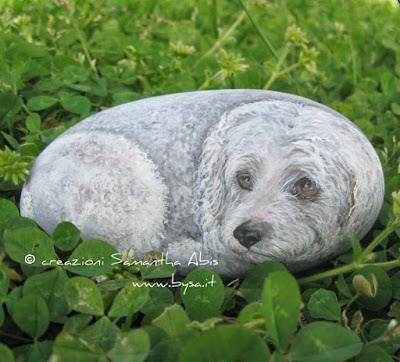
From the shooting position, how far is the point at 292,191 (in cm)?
188

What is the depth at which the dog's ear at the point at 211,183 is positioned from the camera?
195 cm

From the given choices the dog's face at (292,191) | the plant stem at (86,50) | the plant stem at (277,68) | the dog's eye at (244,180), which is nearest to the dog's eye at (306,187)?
the dog's face at (292,191)

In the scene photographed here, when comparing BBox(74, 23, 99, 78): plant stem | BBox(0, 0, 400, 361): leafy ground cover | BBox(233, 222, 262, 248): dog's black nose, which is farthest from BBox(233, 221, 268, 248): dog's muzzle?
BBox(74, 23, 99, 78): plant stem

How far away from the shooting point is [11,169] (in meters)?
2.13

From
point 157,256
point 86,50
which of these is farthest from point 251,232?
point 86,50

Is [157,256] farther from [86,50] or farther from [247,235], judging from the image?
[86,50]

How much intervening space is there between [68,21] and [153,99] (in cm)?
135

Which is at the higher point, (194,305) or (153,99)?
(153,99)

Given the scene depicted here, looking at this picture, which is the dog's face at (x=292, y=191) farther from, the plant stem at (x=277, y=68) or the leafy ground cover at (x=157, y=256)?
the plant stem at (x=277, y=68)

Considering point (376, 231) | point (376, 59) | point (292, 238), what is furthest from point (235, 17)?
point (292, 238)

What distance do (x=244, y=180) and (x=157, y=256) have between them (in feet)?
1.32

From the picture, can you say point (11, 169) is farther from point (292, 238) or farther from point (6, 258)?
point (292, 238)

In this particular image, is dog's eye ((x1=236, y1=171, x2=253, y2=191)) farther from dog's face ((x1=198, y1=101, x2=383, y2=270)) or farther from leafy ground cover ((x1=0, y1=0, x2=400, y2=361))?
leafy ground cover ((x1=0, y1=0, x2=400, y2=361))

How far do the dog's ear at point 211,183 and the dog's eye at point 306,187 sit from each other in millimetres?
253
